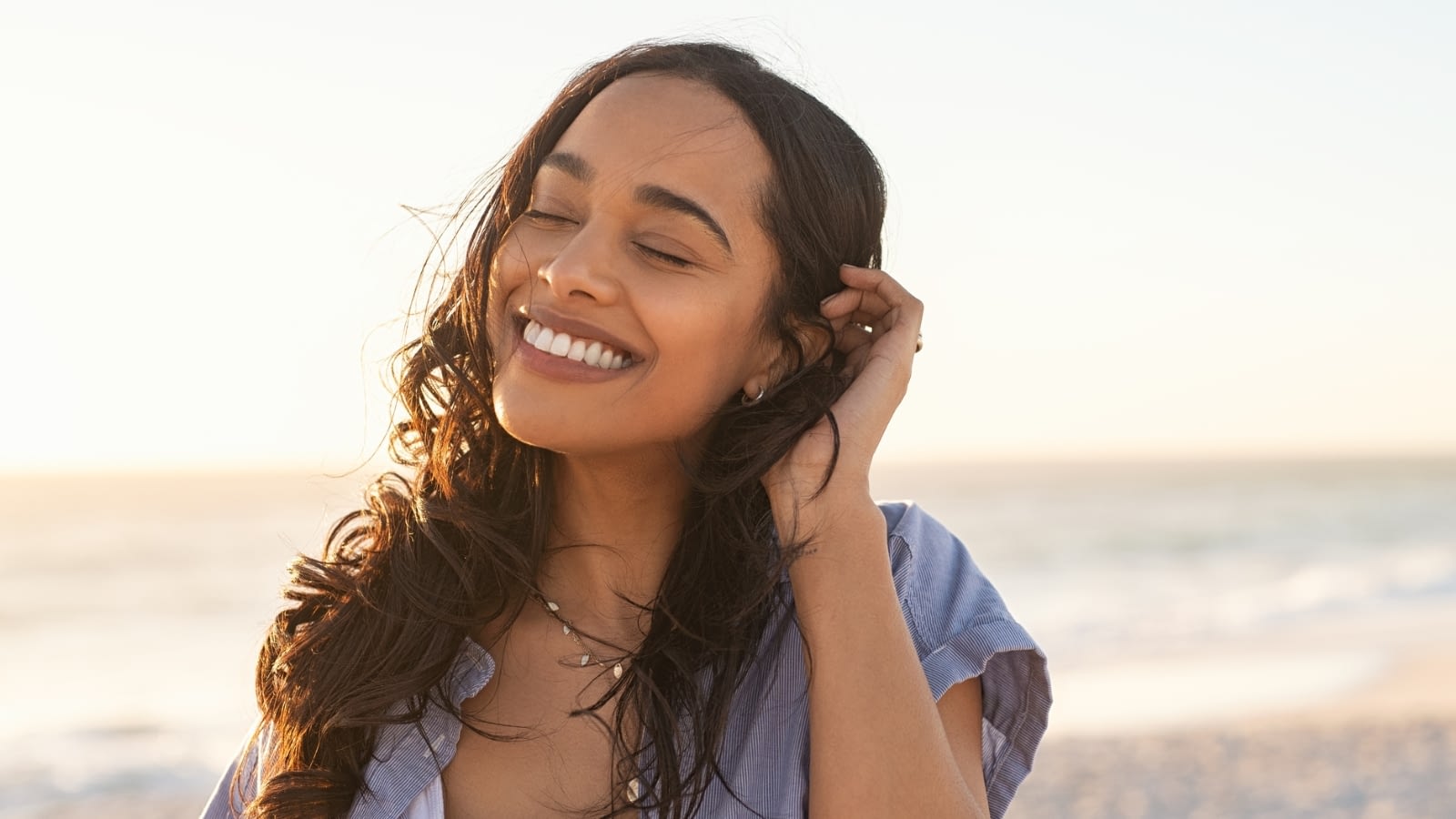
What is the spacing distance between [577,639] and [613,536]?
0.74ft

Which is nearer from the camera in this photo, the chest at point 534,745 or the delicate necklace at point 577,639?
the chest at point 534,745

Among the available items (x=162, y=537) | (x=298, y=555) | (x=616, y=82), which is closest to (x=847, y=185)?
(x=616, y=82)

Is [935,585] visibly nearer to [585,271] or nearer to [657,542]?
[657,542]

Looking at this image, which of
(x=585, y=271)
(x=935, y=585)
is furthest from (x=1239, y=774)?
(x=585, y=271)

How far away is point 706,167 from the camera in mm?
2598

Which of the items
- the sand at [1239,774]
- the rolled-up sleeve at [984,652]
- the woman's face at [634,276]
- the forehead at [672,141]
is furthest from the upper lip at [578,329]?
the sand at [1239,774]

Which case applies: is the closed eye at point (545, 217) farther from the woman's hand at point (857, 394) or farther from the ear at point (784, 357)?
the woman's hand at point (857, 394)

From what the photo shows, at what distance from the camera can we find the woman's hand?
8.42ft

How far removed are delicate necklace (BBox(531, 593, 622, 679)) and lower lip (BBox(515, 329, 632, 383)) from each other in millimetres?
540

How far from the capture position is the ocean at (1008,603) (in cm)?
959

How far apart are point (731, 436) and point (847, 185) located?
1.98ft

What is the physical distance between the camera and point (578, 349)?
248cm

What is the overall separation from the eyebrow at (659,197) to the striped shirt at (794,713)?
28.6 inches

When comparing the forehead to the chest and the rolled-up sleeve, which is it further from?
the chest
